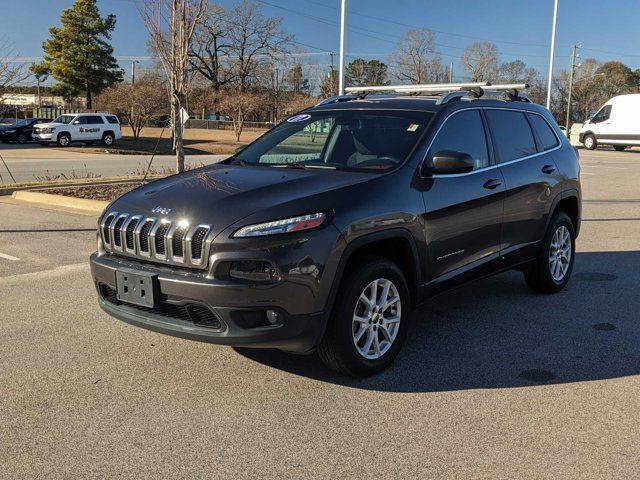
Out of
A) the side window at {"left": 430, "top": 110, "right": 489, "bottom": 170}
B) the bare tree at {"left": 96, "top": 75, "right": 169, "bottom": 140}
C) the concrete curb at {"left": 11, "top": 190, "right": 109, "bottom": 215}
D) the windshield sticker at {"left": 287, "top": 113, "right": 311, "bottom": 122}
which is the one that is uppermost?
the bare tree at {"left": 96, "top": 75, "right": 169, "bottom": 140}

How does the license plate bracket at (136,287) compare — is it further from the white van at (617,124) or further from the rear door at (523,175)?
the white van at (617,124)

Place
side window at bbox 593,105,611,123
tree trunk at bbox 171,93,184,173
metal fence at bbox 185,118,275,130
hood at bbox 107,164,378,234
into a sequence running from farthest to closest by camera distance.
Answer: metal fence at bbox 185,118,275,130, side window at bbox 593,105,611,123, tree trunk at bbox 171,93,184,173, hood at bbox 107,164,378,234

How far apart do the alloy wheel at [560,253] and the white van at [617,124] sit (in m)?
31.0

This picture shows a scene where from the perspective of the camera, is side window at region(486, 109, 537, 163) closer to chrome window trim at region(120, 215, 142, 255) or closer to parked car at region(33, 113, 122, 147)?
chrome window trim at region(120, 215, 142, 255)

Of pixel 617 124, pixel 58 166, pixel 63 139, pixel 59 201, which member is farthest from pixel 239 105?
pixel 59 201

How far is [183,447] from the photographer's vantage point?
3246 millimetres

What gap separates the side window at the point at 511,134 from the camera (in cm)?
534

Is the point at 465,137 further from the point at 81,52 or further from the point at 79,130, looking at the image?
the point at 81,52

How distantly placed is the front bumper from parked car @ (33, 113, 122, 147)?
33406 millimetres

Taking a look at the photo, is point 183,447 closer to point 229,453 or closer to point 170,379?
point 229,453

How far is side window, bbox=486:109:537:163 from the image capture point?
5.34 meters

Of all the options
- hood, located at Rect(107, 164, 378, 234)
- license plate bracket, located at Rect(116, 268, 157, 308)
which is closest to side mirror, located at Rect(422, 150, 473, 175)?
hood, located at Rect(107, 164, 378, 234)

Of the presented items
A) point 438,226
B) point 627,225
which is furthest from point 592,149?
point 438,226

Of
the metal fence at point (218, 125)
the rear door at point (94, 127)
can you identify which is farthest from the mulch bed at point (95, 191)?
the metal fence at point (218, 125)
